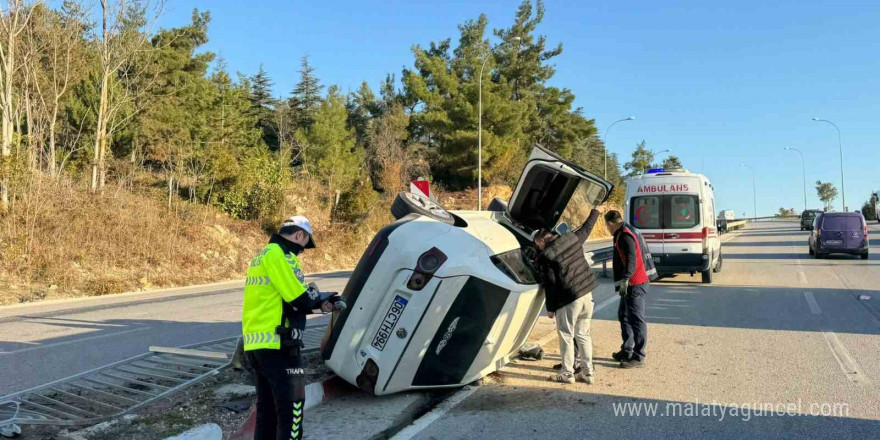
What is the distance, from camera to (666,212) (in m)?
13.6

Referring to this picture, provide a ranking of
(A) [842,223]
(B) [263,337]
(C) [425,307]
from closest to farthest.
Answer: (B) [263,337] < (C) [425,307] < (A) [842,223]

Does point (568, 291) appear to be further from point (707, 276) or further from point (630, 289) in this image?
point (707, 276)

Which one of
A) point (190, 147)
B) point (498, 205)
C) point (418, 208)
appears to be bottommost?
point (418, 208)

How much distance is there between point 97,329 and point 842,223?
21.9 metres

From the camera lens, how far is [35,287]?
14117mm

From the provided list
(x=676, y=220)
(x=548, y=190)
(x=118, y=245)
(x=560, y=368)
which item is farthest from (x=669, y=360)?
(x=118, y=245)

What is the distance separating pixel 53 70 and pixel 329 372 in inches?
813

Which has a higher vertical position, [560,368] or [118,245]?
[118,245]

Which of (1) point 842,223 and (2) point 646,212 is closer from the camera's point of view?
(2) point 646,212

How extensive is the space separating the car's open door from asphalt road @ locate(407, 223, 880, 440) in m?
1.63

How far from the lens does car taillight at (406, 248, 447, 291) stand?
14.6ft

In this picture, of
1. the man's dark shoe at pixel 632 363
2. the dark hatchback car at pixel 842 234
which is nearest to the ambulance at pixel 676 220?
the man's dark shoe at pixel 632 363

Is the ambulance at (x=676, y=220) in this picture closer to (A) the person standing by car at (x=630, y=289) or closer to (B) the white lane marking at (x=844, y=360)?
(B) the white lane marking at (x=844, y=360)

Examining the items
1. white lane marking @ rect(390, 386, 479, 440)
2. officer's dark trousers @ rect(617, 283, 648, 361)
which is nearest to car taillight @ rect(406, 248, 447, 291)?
white lane marking @ rect(390, 386, 479, 440)
